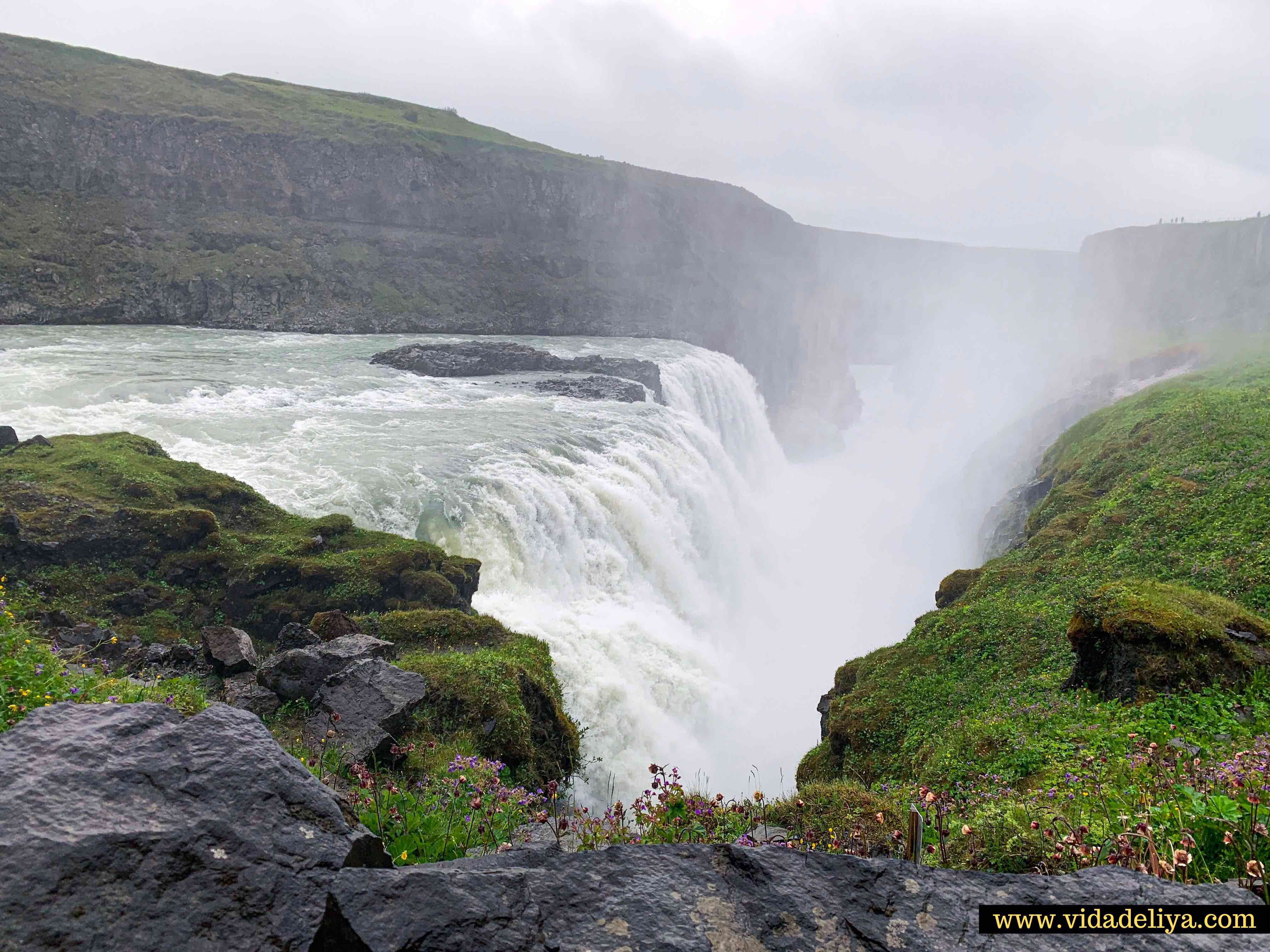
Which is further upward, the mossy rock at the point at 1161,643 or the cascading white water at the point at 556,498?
the mossy rock at the point at 1161,643

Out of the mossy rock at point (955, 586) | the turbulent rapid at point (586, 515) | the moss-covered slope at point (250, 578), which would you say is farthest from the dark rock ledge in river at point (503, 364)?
the mossy rock at point (955, 586)

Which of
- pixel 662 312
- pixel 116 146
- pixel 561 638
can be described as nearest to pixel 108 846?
pixel 561 638

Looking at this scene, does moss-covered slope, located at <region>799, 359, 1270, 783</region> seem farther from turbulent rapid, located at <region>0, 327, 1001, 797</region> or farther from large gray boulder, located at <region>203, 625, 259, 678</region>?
large gray boulder, located at <region>203, 625, 259, 678</region>

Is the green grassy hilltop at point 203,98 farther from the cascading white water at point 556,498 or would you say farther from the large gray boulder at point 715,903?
the large gray boulder at point 715,903

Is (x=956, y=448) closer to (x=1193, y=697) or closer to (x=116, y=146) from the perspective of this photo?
(x=1193, y=697)

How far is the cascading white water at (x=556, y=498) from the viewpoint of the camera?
61.9 feet

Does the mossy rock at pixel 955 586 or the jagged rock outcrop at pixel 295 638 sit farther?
the mossy rock at pixel 955 586

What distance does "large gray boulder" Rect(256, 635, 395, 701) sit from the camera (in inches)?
379

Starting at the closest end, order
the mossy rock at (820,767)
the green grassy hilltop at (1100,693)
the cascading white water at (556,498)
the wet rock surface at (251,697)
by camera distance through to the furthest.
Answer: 1. the green grassy hilltop at (1100,693)
2. the wet rock surface at (251,697)
3. the mossy rock at (820,767)
4. the cascading white water at (556,498)

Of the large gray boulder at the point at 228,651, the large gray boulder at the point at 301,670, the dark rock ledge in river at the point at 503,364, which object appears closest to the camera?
the large gray boulder at the point at 301,670

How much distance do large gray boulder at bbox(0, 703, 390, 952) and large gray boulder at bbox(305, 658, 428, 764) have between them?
501cm

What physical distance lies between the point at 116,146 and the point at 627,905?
79122mm

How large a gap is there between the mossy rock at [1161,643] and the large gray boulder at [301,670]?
28.8 ft

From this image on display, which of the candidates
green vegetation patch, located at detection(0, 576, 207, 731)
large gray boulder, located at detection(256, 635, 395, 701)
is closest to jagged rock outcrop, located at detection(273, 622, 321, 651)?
large gray boulder, located at detection(256, 635, 395, 701)
